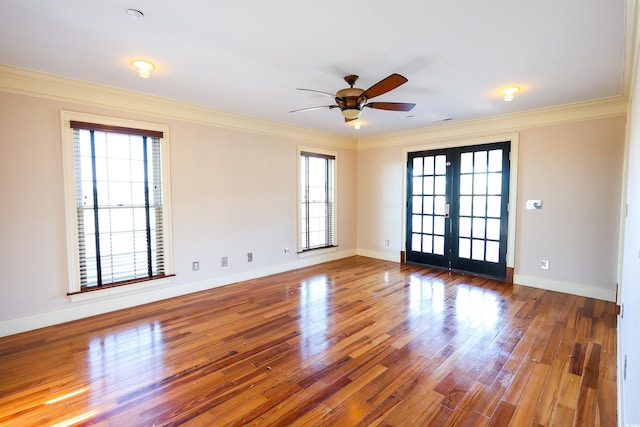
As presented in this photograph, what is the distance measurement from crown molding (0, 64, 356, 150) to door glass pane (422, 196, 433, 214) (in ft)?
8.87

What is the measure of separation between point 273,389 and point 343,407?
0.52 metres

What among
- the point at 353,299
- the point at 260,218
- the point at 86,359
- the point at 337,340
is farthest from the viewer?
the point at 260,218

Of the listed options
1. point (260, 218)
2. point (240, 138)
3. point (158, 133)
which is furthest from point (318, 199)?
point (158, 133)

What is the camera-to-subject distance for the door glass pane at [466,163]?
17.0 ft

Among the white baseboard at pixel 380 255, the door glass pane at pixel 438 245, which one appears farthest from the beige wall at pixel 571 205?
the white baseboard at pixel 380 255

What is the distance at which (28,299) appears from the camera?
3174mm

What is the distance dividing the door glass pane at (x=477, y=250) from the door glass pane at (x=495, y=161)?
1192 mm

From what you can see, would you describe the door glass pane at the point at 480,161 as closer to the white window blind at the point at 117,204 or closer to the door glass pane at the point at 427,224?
the door glass pane at the point at 427,224

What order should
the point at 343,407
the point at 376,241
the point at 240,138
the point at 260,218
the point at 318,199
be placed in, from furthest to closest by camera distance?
the point at 376,241 < the point at 318,199 < the point at 260,218 < the point at 240,138 < the point at 343,407

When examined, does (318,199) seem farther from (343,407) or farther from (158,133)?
(343,407)

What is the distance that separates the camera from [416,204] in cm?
591

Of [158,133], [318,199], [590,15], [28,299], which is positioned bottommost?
[28,299]

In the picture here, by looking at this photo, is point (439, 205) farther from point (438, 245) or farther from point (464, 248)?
point (464, 248)

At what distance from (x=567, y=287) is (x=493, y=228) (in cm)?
122
